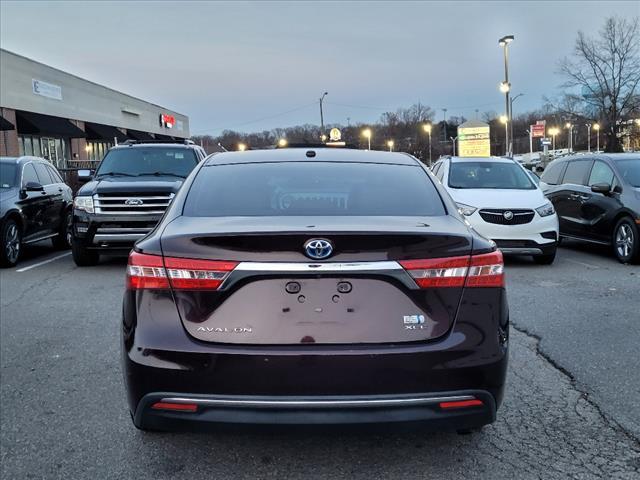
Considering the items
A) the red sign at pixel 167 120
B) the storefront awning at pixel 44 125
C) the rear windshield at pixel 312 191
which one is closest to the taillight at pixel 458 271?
the rear windshield at pixel 312 191

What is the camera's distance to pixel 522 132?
131 meters

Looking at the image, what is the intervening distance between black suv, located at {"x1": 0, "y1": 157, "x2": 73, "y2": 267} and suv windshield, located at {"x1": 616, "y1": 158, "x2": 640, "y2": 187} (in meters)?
9.90

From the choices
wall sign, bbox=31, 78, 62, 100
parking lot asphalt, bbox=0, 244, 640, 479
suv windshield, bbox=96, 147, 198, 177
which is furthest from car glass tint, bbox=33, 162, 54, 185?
wall sign, bbox=31, 78, 62, 100

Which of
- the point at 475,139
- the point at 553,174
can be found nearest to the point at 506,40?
the point at 475,139

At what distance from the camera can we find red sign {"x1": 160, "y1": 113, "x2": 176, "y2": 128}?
57969 millimetres

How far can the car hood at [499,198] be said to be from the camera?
9203 millimetres

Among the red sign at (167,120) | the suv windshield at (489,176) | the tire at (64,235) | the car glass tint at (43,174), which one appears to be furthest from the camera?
the red sign at (167,120)

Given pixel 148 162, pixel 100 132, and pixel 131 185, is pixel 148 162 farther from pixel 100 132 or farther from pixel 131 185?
pixel 100 132

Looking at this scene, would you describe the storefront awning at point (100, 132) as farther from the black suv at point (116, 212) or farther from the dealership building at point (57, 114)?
the black suv at point (116, 212)

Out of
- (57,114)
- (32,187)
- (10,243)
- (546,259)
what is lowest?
(546,259)

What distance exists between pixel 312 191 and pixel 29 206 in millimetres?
8582

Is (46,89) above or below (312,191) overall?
above

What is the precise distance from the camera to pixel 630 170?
978 cm

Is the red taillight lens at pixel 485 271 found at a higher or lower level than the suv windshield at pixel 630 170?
lower
